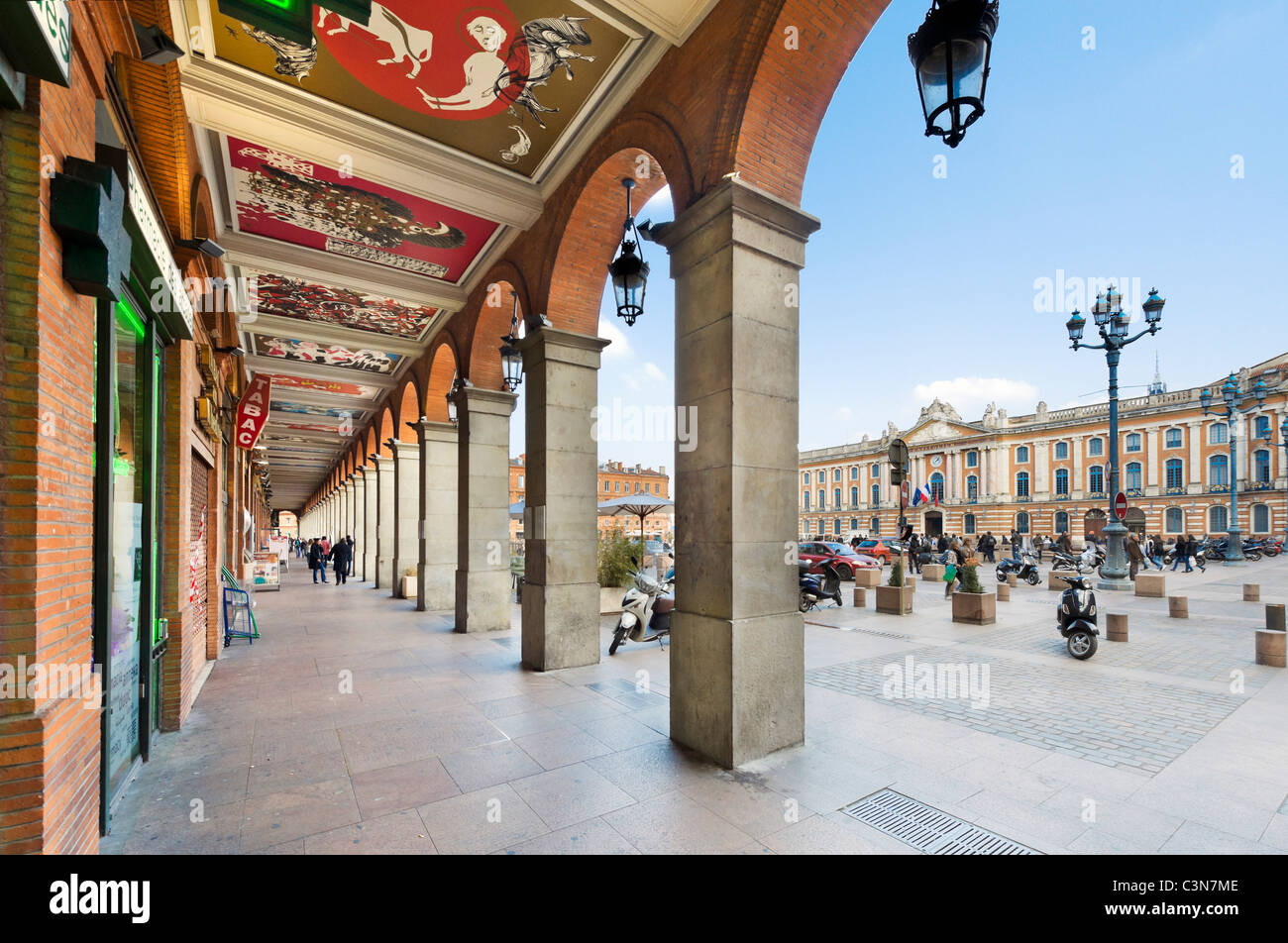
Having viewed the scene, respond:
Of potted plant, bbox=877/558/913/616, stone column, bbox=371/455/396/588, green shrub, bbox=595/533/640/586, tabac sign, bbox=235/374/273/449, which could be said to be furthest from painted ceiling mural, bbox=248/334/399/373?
potted plant, bbox=877/558/913/616

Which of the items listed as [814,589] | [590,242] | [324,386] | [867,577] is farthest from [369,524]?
[867,577]

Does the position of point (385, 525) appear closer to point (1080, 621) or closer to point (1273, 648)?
point (1080, 621)

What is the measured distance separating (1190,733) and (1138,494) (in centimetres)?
5329

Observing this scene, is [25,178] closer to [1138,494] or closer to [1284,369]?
[1284,369]

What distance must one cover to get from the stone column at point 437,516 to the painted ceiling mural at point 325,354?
3248 mm

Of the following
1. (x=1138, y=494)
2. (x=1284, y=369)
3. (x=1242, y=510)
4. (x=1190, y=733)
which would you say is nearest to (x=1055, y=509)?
(x=1138, y=494)

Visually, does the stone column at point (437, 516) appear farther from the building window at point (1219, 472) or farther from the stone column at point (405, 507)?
the building window at point (1219, 472)

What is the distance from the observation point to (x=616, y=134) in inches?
244

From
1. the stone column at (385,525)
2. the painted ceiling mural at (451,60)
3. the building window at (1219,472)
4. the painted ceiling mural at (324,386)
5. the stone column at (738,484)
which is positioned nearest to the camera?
the stone column at (738,484)

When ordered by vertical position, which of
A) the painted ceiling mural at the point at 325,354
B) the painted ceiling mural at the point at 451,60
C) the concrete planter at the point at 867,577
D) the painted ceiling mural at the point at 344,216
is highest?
the painted ceiling mural at the point at 451,60

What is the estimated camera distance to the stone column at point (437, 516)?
473 inches

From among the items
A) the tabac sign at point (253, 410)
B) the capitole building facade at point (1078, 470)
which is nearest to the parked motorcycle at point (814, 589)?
the tabac sign at point (253, 410)

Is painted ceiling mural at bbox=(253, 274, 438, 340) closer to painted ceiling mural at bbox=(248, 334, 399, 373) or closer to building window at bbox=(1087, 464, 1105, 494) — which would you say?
painted ceiling mural at bbox=(248, 334, 399, 373)

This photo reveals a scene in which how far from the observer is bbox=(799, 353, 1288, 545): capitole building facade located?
39.5 metres
